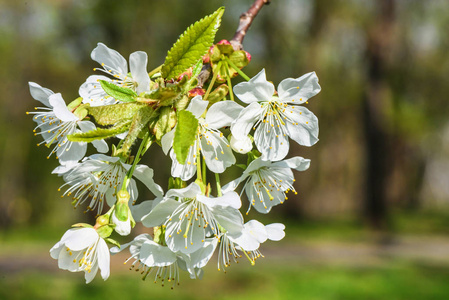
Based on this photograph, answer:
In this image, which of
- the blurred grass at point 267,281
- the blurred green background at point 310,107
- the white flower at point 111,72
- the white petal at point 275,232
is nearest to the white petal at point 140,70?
the white flower at point 111,72

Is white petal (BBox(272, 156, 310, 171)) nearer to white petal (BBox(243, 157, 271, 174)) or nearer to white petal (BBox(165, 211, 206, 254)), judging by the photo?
white petal (BBox(243, 157, 271, 174))

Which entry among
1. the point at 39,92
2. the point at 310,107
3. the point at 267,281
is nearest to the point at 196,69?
the point at 39,92

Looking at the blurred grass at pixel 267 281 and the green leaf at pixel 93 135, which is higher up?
the blurred grass at pixel 267 281

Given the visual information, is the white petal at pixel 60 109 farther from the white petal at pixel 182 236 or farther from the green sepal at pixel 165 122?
the white petal at pixel 182 236

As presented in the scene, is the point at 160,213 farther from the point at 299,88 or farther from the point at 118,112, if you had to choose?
the point at 299,88

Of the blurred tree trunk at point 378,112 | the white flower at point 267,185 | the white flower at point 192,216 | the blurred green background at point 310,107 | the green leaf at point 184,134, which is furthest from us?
the blurred tree trunk at point 378,112

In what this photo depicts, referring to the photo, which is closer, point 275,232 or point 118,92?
point 118,92

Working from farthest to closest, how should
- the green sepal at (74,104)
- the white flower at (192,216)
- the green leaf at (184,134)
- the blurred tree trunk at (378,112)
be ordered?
the blurred tree trunk at (378,112) < the green sepal at (74,104) < the white flower at (192,216) < the green leaf at (184,134)
